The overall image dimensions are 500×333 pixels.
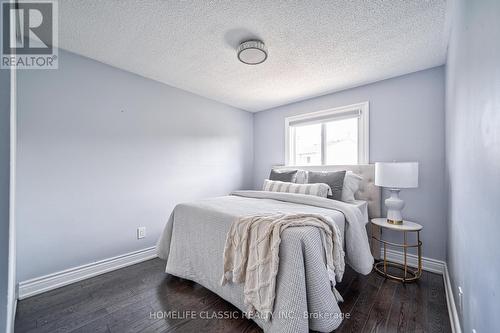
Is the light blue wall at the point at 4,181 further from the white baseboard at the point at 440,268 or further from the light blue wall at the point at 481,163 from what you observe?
the white baseboard at the point at 440,268

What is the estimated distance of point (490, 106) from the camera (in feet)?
2.45

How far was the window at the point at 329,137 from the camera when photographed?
9.22 feet

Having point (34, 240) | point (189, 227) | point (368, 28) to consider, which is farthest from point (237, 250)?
point (368, 28)

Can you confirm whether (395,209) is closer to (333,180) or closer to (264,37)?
(333,180)

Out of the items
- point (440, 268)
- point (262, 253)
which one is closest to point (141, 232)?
point (262, 253)

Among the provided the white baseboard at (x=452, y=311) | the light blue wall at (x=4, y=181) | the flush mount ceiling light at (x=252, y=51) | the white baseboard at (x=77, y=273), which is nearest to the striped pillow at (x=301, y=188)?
the white baseboard at (x=452, y=311)

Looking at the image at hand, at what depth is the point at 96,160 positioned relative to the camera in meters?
2.20

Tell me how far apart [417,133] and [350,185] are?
0.94m

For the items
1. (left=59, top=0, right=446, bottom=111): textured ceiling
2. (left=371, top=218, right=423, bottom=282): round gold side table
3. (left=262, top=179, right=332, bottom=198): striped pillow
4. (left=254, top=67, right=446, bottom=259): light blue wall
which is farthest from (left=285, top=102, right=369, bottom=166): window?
(left=371, top=218, right=423, bottom=282): round gold side table

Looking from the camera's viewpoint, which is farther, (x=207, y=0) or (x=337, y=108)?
(x=337, y=108)

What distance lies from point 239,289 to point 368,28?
2.28 meters

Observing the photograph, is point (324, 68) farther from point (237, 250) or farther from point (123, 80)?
point (123, 80)

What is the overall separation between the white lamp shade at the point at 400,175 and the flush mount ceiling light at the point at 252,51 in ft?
5.37

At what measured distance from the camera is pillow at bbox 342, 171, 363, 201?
242cm
